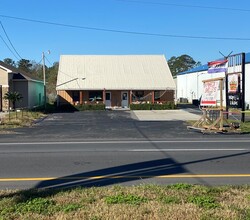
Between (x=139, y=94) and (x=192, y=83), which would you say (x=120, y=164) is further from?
(x=192, y=83)

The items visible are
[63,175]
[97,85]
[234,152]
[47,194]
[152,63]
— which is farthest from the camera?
[152,63]

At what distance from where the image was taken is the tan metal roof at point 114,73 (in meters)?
47.4

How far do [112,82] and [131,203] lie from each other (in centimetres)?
4300

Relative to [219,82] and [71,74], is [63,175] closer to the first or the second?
[219,82]

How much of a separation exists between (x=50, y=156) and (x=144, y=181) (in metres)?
4.26

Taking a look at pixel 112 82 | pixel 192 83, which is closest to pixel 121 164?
pixel 112 82

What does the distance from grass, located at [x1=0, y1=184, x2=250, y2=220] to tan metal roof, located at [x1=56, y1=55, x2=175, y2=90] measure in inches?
1604

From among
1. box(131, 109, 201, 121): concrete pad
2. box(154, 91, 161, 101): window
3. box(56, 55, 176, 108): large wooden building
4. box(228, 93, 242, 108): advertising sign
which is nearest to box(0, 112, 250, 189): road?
box(228, 93, 242, 108): advertising sign

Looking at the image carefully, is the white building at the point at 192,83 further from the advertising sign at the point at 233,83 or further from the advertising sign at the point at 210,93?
the advertising sign at the point at 210,93

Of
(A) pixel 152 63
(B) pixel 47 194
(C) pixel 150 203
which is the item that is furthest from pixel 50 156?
(A) pixel 152 63

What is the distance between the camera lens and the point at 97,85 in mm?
47219

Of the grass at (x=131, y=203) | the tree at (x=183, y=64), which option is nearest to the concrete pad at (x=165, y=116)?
the grass at (x=131, y=203)

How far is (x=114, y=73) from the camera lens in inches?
1975

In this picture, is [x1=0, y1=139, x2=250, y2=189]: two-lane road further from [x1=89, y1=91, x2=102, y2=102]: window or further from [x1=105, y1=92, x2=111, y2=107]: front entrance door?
[x1=105, y1=92, x2=111, y2=107]: front entrance door
